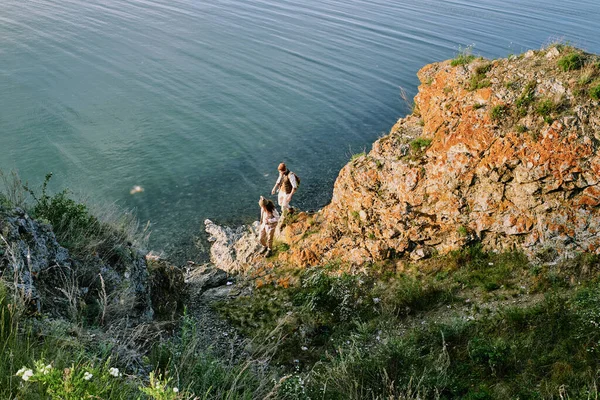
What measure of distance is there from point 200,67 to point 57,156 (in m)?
15.0

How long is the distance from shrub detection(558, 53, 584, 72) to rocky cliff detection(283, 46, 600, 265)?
0.08ft

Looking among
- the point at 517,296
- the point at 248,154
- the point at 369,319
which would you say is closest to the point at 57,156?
the point at 248,154

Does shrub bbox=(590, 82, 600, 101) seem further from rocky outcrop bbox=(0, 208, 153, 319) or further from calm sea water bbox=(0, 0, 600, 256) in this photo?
calm sea water bbox=(0, 0, 600, 256)

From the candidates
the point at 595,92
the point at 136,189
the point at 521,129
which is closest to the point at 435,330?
the point at 521,129

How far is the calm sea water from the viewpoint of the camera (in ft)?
73.0

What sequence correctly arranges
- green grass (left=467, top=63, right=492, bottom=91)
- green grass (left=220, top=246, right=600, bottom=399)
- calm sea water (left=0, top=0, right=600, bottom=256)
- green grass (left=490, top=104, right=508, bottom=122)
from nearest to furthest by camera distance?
green grass (left=220, top=246, right=600, bottom=399)
green grass (left=490, top=104, right=508, bottom=122)
green grass (left=467, top=63, right=492, bottom=91)
calm sea water (left=0, top=0, right=600, bottom=256)

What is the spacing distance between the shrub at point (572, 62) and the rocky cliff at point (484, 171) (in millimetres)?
23

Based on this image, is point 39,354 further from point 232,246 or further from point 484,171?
point 232,246

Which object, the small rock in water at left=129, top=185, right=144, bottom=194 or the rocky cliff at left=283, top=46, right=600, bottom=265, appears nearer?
the rocky cliff at left=283, top=46, right=600, bottom=265

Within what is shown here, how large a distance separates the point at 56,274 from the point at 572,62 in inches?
470

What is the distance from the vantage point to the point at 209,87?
32.4 meters

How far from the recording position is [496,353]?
8.14 meters

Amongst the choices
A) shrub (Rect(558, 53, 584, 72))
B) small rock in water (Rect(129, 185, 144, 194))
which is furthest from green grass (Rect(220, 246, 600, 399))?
small rock in water (Rect(129, 185, 144, 194))

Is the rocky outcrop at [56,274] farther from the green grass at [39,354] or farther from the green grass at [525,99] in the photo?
the green grass at [525,99]
